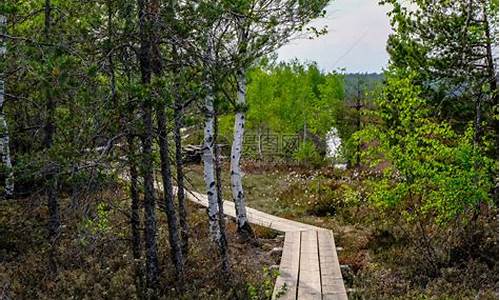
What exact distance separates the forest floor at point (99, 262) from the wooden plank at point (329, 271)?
0.84 m

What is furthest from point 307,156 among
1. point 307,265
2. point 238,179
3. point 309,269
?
point 309,269

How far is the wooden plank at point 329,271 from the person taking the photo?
7418 millimetres

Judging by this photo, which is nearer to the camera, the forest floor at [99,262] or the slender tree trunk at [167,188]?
the slender tree trunk at [167,188]

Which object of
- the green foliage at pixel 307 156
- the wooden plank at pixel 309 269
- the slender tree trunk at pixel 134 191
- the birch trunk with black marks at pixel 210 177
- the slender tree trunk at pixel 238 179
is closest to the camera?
the slender tree trunk at pixel 134 191

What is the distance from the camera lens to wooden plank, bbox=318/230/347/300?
742cm

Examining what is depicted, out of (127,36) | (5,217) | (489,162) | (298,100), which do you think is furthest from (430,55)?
(298,100)

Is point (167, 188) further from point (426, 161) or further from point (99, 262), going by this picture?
point (426, 161)

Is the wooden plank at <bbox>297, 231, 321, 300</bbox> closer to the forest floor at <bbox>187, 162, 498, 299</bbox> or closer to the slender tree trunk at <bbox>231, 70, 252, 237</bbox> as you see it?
the forest floor at <bbox>187, 162, 498, 299</bbox>

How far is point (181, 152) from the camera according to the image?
9781 mm

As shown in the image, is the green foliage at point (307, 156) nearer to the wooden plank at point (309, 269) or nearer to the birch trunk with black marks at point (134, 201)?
the wooden plank at point (309, 269)

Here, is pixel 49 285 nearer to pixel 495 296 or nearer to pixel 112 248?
pixel 112 248

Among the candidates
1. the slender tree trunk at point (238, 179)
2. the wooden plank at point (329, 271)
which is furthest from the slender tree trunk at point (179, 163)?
the slender tree trunk at point (238, 179)

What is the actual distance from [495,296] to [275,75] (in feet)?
96.5

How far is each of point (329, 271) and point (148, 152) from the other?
3.79 m
